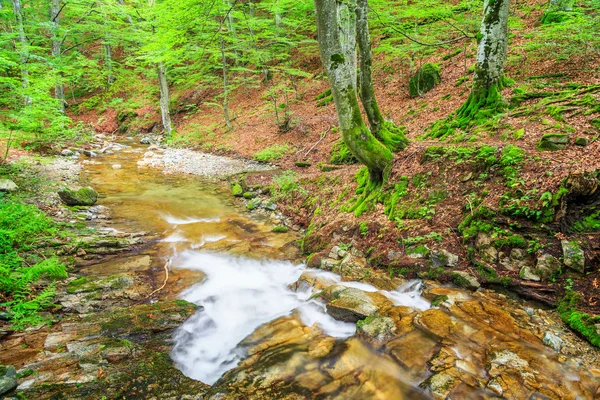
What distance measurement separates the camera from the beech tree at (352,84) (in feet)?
16.3

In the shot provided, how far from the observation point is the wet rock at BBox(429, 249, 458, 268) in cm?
452

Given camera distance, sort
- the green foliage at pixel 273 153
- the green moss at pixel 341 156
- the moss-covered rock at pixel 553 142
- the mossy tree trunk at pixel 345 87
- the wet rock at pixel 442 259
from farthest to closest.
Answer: the green foliage at pixel 273 153, the green moss at pixel 341 156, the mossy tree trunk at pixel 345 87, the moss-covered rock at pixel 553 142, the wet rock at pixel 442 259

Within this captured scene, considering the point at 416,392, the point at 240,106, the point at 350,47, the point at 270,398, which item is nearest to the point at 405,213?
the point at 416,392

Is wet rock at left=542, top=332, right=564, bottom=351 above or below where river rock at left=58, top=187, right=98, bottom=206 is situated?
below

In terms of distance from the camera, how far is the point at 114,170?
13430mm

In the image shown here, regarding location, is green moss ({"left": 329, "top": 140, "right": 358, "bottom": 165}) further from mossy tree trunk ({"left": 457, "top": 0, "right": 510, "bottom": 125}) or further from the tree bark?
mossy tree trunk ({"left": 457, "top": 0, "right": 510, "bottom": 125})

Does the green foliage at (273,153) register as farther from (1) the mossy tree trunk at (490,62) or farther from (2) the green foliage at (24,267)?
(2) the green foliage at (24,267)

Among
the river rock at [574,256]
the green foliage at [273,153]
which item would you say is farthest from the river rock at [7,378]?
the green foliage at [273,153]

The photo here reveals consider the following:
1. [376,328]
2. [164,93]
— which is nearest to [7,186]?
[376,328]

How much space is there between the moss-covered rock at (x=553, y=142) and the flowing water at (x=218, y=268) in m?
3.06

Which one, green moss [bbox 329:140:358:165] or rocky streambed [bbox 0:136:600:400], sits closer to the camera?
rocky streambed [bbox 0:136:600:400]

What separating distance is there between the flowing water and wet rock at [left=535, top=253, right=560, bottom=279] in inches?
55.8

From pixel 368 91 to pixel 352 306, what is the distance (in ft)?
16.0

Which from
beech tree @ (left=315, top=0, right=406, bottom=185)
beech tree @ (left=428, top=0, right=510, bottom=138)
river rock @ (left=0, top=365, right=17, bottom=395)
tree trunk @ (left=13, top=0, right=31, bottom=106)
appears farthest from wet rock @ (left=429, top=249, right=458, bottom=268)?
tree trunk @ (left=13, top=0, right=31, bottom=106)
